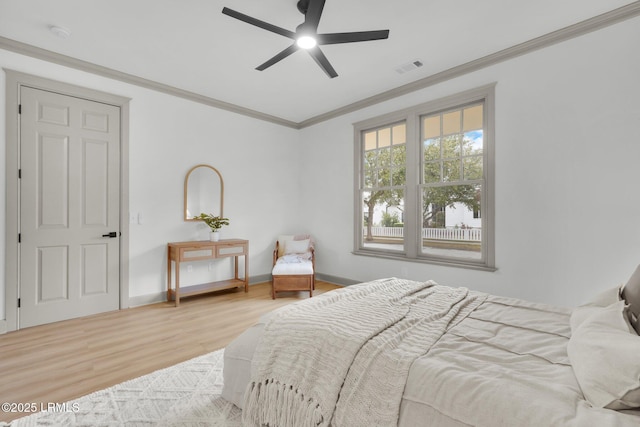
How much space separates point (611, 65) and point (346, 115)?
10.1ft

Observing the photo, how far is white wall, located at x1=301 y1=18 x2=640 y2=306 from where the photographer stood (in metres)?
2.56

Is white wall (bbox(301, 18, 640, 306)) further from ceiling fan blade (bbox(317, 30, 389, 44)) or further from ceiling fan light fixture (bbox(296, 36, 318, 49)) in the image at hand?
ceiling fan light fixture (bbox(296, 36, 318, 49))

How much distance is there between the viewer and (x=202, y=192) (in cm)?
436

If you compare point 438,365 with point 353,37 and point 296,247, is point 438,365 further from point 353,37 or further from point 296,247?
point 296,247

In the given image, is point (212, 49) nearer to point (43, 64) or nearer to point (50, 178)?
point (43, 64)

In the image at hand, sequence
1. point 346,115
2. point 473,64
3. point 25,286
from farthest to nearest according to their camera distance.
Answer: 1. point 346,115
2. point 473,64
3. point 25,286

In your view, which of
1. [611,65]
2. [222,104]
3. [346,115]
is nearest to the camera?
[611,65]

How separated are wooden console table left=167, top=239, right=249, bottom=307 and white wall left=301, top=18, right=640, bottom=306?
2.80 metres

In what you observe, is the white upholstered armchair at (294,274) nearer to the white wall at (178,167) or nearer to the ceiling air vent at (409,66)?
the white wall at (178,167)

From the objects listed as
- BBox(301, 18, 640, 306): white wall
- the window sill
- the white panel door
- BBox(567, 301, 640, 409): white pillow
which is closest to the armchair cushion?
the window sill

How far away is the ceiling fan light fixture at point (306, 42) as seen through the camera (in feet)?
8.32

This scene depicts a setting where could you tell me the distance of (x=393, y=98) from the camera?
13.8 feet

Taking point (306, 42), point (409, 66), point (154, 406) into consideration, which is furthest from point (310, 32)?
point (154, 406)

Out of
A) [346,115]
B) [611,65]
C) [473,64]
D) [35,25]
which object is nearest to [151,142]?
[35,25]
